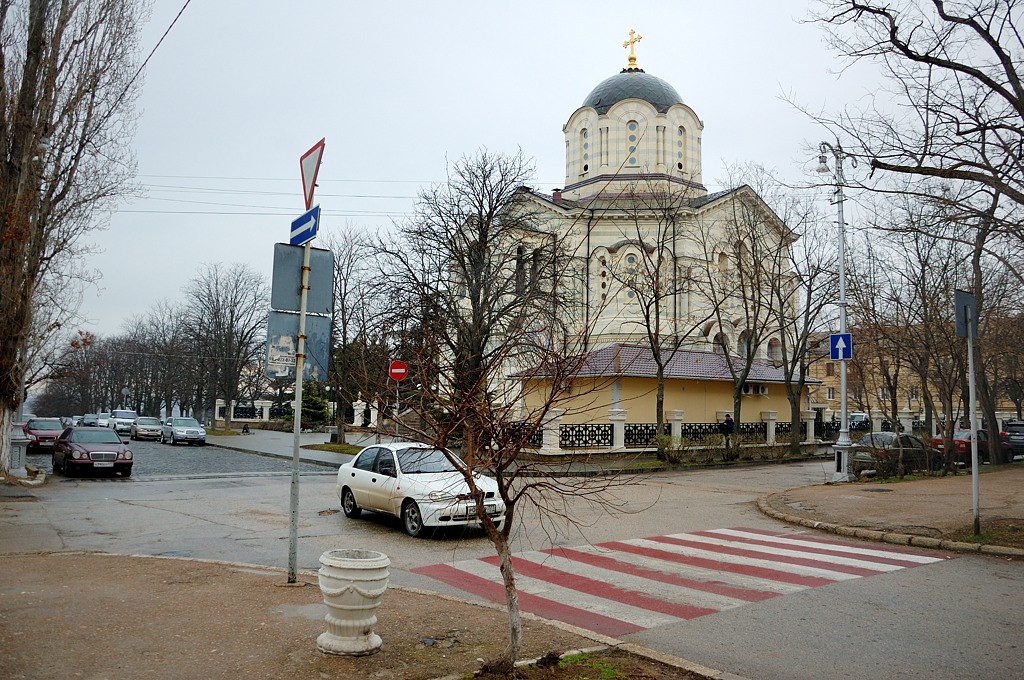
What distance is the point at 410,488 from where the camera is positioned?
42.6 feet

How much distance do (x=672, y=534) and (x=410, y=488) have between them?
15.0 feet

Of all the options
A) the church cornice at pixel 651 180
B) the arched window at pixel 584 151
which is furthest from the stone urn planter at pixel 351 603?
the arched window at pixel 584 151

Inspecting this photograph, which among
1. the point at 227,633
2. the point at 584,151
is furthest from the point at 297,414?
the point at 584,151

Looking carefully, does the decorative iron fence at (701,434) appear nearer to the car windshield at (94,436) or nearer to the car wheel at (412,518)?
the car wheel at (412,518)

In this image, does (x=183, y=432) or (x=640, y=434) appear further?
(x=183, y=432)

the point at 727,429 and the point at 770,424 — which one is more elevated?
the point at 770,424

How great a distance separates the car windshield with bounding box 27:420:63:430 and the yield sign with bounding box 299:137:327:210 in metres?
35.5

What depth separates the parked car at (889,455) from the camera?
22219mm

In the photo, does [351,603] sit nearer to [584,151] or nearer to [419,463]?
[419,463]

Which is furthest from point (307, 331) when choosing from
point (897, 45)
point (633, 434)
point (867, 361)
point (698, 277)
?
point (698, 277)

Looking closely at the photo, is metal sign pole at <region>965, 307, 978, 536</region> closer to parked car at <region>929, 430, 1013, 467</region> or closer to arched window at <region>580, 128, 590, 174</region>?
parked car at <region>929, 430, 1013, 467</region>

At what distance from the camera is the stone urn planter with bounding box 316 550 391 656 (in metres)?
5.89

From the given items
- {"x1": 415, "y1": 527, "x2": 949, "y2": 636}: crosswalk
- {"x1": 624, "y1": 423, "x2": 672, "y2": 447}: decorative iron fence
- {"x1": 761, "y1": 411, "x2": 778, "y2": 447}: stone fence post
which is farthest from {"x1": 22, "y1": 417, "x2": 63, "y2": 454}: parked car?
{"x1": 761, "y1": 411, "x2": 778, "y2": 447}: stone fence post

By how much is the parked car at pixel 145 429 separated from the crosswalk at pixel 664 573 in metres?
43.1
